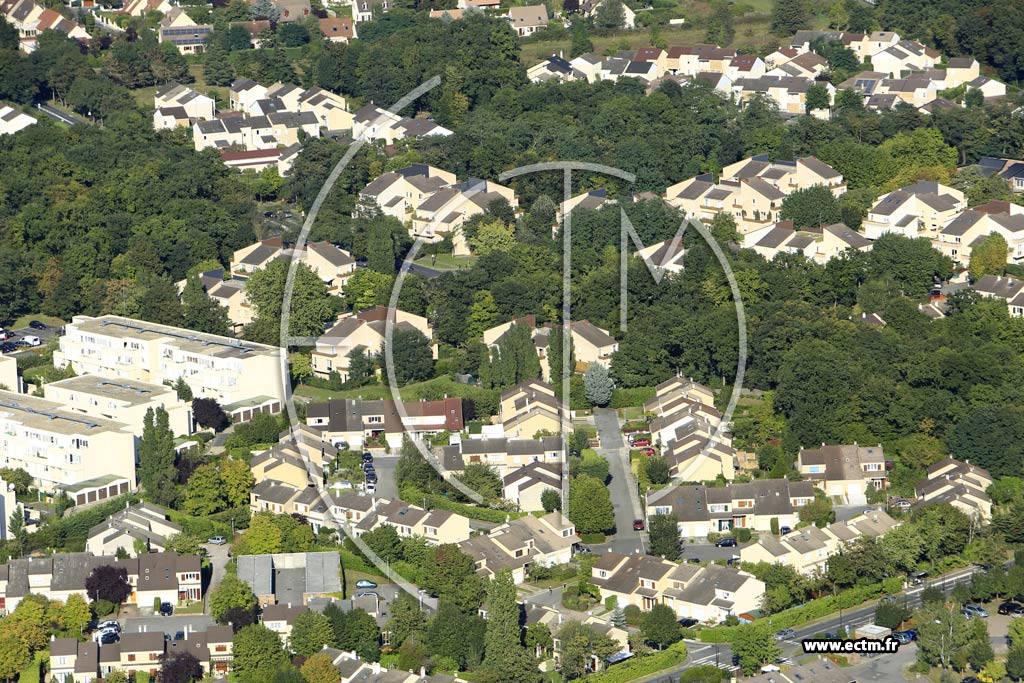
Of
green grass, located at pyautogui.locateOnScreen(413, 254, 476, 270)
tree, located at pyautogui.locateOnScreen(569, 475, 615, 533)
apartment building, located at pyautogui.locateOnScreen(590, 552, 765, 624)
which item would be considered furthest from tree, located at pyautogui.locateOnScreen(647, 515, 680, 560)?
green grass, located at pyautogui.locateOnScreen(413, 254, 476, 270)

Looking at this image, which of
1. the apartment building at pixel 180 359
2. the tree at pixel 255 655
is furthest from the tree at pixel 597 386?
the tree at pixel 255 655

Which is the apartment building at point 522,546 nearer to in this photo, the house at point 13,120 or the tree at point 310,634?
the tree at point 310,634

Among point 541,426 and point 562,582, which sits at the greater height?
point 541,426

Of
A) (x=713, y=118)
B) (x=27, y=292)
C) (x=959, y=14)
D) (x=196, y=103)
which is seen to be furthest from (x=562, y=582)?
(x=959, y=14)

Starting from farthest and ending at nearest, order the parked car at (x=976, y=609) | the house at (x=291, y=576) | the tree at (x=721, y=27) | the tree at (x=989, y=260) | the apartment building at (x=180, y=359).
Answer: the tree at (x=721, y=27), the tree at (x=989, y=260), the apartment building at (x=180, y=359), the house at (x=291, y=576), the parked car at (x=976, y=609)

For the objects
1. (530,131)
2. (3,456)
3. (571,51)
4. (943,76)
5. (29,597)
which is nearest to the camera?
(29,597)

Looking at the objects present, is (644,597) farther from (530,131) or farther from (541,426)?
(530,131)

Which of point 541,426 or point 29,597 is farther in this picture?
point 541,426

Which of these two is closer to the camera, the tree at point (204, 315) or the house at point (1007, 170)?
the tree at point (204, 315)
